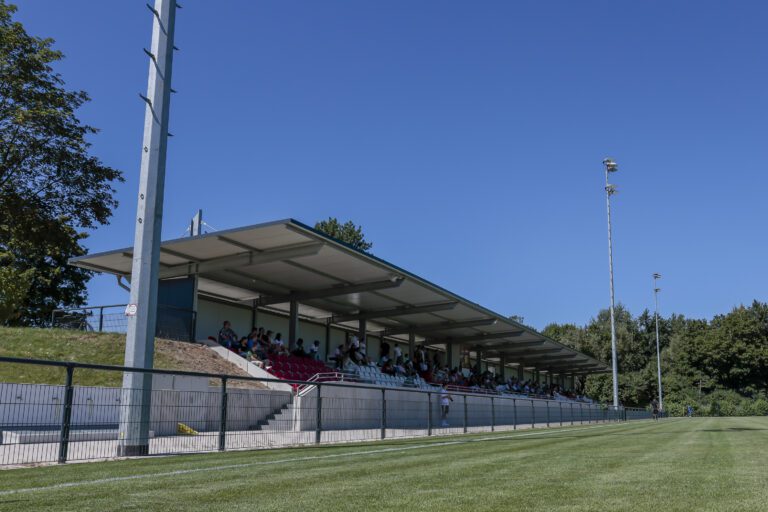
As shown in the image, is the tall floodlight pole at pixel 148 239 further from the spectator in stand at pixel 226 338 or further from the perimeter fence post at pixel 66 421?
the spectator in stand at pixel 226 338

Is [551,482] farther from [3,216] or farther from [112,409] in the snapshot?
[3,216]

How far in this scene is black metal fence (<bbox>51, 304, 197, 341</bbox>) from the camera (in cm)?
2402

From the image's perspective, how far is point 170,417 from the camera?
35.1 ft

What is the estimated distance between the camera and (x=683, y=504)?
4.94m

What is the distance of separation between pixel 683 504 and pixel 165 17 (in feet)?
36.3

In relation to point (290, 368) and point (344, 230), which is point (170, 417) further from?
point (344, 230)

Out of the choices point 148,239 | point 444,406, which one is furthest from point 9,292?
point 148,239

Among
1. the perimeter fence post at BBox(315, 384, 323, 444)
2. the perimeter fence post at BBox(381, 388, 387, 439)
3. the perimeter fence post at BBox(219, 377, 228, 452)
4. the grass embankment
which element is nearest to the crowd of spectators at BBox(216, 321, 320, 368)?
the grass embankment

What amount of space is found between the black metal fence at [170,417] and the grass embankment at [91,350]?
2.75 metres

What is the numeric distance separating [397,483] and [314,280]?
75.8ft

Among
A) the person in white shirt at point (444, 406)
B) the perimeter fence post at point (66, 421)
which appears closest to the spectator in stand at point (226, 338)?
the person in white shirt at point (444, 406)

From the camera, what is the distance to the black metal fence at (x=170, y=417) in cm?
870

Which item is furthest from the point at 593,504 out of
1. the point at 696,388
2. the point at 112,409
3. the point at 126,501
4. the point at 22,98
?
the point at 696,388

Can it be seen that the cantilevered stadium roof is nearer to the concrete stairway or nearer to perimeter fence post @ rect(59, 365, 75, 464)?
the concrete stairway
